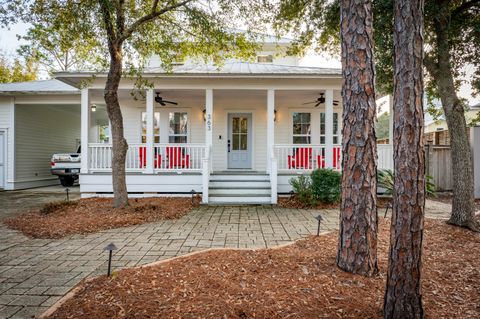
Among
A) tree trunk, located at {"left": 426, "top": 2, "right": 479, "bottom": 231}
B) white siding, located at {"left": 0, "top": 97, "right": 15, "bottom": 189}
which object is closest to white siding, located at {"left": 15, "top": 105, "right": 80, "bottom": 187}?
white siding, located at {"left": 0, "top": 97, "right": 15, "bottom": 189}

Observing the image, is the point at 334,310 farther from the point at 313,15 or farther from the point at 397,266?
the point at 313,15

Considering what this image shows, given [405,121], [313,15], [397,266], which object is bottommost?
[397,266]

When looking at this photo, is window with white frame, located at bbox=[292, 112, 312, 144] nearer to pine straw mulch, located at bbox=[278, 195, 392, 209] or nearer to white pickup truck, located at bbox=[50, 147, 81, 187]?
pine straw mulch, located at bbox=[278, 195, 392, 209]

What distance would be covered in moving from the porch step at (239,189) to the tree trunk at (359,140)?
4.78m

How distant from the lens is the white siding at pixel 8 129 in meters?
11.3

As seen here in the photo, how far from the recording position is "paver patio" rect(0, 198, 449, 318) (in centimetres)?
281

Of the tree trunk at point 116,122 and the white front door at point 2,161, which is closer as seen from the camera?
the tree trunk at point 116,122

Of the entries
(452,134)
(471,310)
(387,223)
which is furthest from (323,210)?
(471,310)

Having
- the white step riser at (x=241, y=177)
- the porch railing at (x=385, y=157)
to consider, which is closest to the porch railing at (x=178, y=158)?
the white step riser at (x=241, y=177)

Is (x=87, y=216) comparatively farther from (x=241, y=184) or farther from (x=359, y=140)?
(x=359, y=140)

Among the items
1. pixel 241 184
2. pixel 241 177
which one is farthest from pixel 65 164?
pixel 241 184

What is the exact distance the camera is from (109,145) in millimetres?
8531

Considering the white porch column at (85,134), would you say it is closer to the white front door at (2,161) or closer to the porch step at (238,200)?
the porch step at (238,200)

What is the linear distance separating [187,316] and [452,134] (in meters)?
5.68
